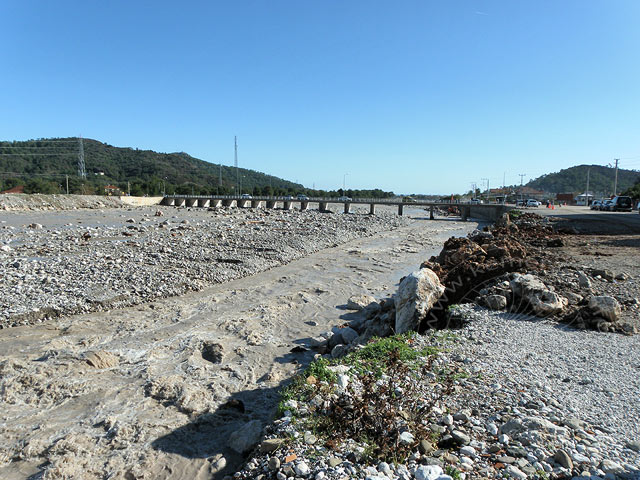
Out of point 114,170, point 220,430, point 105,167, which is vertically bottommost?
point 220,430

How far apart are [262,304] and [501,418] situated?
8.94 metres

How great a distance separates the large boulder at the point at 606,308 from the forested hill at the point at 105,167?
91147mm

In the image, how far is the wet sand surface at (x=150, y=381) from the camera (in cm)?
521

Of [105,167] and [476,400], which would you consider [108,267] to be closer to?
[476,400]

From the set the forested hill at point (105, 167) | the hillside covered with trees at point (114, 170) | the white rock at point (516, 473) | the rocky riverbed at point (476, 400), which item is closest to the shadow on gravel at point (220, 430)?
the rocky riverbed at point (476, 400)

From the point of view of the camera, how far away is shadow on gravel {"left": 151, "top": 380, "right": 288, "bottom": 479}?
518 centimetres

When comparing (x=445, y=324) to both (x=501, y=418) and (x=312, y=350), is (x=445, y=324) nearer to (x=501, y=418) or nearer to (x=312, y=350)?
(x=312, y=350)

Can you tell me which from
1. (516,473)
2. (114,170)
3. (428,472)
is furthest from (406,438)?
(114,170)

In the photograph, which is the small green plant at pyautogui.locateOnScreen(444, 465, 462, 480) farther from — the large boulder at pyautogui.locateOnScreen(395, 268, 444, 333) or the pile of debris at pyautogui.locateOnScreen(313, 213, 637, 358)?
the large boulder at pyautogui.locateOnScreen(395, 268, 444, 333)

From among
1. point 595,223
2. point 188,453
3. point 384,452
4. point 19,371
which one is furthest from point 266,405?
point 595,223

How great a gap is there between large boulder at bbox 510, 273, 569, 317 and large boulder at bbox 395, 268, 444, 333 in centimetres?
153

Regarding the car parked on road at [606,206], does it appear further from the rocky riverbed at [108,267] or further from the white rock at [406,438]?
the white rock at [406,438]

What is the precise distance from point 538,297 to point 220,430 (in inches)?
232

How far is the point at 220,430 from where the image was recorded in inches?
229
